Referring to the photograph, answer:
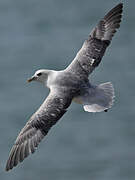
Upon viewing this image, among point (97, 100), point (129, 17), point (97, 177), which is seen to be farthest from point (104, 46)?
point (129, 17)

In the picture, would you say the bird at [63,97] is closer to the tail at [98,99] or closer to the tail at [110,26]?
the tail at [98,99]

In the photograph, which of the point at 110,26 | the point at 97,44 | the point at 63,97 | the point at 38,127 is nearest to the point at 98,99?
the point at 63,97

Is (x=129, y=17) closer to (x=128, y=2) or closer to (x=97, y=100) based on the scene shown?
(x=128, y=2)

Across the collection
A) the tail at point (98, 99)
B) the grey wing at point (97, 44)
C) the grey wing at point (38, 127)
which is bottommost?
the grey wing at point (38, 127)

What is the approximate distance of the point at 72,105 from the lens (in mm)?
16844

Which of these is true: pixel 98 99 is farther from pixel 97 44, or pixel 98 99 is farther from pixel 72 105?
pixel 72 105

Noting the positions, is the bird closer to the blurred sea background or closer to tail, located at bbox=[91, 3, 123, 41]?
tail, located at bbox=[91, 3, 123, 41]

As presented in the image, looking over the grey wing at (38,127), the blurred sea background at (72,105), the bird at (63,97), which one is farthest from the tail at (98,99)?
the blurred sea background at (72,105)

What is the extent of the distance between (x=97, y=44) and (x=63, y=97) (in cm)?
143

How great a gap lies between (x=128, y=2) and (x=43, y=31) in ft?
7.58

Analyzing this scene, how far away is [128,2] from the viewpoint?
19891 mm

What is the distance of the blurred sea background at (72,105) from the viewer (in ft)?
52.5

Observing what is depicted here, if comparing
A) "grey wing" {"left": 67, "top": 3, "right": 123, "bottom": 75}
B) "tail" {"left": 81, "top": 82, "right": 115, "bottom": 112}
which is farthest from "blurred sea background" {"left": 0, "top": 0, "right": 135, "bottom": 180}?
"tail" {"left": 81, "top": 82, "right": 115, "bottom": 112}

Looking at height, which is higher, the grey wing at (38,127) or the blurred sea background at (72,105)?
the grey wing at (38,127)
